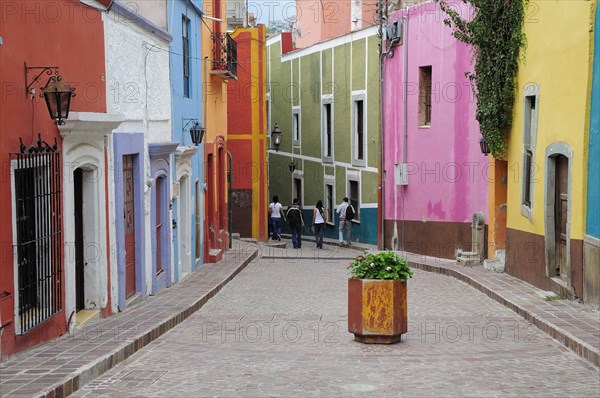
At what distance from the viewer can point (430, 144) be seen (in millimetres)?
25297

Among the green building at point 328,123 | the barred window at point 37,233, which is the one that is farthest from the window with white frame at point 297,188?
the barred window at point 37,233

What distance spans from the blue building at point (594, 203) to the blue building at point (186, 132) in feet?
25.9

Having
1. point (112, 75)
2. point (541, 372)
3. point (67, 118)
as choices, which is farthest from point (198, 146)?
point (541, 372)

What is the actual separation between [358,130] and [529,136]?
1402 centimetres

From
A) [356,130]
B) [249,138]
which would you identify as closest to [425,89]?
[356,130]

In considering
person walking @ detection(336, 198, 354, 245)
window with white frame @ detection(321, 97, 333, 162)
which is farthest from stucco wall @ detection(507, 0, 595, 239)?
window with white frame @ detection(321, 97, 333, 162)

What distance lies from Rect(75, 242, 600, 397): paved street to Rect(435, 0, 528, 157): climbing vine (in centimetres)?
447

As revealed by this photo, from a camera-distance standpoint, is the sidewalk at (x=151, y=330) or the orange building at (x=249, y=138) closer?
the sidewalk at (x=151, y=330)

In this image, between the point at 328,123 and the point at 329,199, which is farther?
the point at 329,199

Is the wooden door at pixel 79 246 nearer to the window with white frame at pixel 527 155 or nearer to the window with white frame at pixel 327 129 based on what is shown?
the window with white frame at pixel 527 155

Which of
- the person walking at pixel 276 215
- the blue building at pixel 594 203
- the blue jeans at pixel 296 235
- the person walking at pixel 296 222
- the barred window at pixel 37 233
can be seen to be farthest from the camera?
the person walking at pixel 276 215

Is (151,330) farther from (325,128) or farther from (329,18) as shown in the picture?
(329,18)

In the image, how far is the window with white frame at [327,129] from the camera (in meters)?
35.6

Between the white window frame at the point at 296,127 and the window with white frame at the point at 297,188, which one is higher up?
the white window frame at the point at 296,127
